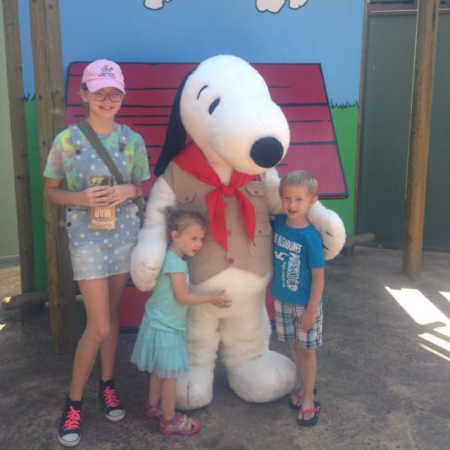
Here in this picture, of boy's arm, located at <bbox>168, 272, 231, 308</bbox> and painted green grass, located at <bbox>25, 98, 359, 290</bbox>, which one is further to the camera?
painted green grass, located at <bbox>25, 98, 359, 290</bbox>

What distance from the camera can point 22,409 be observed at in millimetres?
2670

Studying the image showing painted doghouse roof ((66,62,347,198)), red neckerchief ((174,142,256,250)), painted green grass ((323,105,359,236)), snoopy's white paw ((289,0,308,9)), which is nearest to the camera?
red neckerchief ((174,142,256,250))

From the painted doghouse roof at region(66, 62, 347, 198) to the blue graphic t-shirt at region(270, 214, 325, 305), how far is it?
1.20 metres

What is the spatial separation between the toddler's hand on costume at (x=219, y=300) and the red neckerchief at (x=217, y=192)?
212 mm

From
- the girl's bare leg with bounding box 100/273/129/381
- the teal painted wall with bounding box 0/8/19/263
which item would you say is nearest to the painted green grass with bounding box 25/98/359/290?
the girl's bare leg with bounding box 100/273/129/381

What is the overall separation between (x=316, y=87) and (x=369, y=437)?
7.66 ft

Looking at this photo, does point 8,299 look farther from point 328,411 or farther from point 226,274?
point 328,411

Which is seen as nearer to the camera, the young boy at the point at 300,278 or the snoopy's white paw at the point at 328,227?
the young boy at the point at 300,278

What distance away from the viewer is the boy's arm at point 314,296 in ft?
7.79

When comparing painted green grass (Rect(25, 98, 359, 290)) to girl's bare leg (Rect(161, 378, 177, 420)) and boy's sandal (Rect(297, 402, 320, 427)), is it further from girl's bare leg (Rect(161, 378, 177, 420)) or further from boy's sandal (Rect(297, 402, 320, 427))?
boy's sandal (Rect(297, 402, 320, 427))

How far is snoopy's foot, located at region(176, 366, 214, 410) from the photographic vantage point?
2588 millimetres

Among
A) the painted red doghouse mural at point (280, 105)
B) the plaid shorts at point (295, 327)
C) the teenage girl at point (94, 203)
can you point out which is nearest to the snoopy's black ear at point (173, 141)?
the teenage girl at point (94, 203)

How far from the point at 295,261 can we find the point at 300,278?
0.08 meters

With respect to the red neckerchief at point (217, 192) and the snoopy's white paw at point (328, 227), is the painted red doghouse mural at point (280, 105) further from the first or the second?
the snoopy's white paw at point (328, 227)
